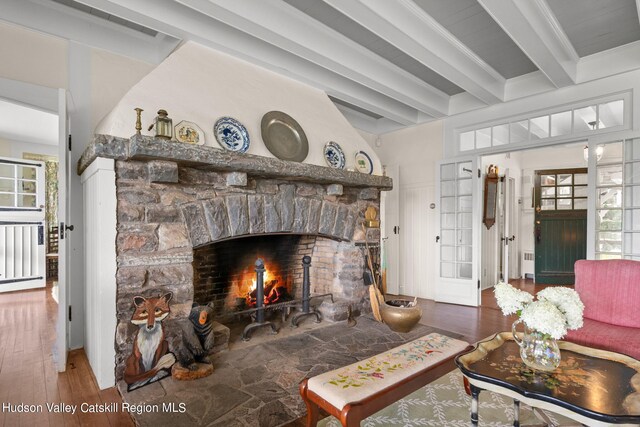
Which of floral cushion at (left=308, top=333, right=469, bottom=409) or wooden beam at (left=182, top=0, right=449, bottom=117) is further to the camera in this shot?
wooden beam at (left=182, top=0, right=449, bottom=117)

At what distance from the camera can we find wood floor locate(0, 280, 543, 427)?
1.81 meters

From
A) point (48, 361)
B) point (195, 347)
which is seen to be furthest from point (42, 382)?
point (195, 347)

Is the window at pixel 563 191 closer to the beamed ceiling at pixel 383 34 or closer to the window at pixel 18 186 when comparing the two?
the beamed ceiling at pixel 383 34

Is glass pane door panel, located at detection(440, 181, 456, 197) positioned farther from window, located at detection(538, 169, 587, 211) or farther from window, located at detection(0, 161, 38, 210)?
window, located at detection(0, 161, 38, 210)

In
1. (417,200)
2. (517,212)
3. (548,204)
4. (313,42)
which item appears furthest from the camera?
(517,212)

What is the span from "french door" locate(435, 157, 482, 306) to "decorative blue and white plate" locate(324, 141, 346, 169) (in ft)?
6.13

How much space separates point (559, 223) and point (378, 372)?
19.8 feet

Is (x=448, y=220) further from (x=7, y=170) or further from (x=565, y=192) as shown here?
(x=7, y=170)

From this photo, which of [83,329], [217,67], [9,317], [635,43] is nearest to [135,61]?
[217,67]

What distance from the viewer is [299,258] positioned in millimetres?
3918

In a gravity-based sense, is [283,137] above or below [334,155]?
above

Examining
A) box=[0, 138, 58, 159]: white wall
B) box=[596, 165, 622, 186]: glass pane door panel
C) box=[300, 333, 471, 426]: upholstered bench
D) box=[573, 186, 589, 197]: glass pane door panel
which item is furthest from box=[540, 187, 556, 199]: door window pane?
box=[0, 138, 58, 159]: white wall

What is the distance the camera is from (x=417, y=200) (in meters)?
4.96

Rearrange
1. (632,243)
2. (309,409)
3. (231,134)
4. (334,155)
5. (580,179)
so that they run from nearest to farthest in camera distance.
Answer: (309,409), (231,134), (632,243), (334,155), (580,179)
